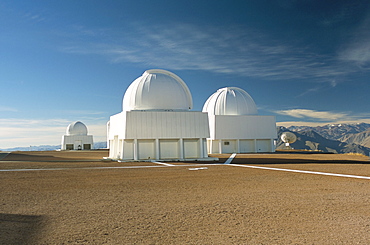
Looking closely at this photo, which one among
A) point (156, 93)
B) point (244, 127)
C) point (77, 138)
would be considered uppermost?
point (156, 93)

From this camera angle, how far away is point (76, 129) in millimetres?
71812

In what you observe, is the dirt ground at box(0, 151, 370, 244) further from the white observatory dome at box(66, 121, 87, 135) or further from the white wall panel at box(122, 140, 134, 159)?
the white observatory dome at box(66, 121, 87, 135)

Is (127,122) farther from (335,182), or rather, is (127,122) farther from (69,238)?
(69,238)

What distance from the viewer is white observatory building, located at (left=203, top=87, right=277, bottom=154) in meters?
43.6

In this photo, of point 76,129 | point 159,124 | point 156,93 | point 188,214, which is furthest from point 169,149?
point 76,129

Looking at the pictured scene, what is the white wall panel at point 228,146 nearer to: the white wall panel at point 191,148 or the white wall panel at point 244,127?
the white wall panel at point 244,127

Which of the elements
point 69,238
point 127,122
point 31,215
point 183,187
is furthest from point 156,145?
point 69,238

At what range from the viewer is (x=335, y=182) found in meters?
12.1

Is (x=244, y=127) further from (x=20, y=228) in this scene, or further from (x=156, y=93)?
(x=20, y=228)

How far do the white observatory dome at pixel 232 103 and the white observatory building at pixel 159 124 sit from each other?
52.4 ft

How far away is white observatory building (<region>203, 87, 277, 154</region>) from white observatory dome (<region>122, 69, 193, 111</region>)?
558 inches

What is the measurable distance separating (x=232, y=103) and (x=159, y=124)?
20.2 meters

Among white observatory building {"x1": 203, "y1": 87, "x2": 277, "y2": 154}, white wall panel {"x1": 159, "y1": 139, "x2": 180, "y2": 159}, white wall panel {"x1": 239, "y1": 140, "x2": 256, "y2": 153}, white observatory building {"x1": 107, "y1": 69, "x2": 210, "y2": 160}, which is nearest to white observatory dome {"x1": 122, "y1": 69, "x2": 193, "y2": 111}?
white observatory building {"x1": 107, "y1": 69, "x2": 210, "y2": 160}

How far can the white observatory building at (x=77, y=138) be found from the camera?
70.3 metres
